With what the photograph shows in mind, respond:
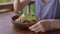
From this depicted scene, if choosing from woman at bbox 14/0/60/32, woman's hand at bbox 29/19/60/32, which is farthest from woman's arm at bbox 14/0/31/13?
woman's hand at bbox 29/19/60/32

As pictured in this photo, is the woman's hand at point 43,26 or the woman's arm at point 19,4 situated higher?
the woman's arm at point 19,4

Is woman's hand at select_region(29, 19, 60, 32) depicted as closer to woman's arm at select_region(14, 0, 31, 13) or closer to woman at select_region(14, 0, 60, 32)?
woman at select_region(14, 0, 60, 32)

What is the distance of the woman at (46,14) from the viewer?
1313mm

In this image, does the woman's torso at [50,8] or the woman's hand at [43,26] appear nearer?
the woman's hand at [43,26]

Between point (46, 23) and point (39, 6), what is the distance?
486 millimetres

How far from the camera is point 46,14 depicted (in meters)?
1.75

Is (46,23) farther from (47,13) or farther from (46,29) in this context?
(47,13)

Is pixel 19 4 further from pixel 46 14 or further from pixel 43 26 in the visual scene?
pixel 43 26

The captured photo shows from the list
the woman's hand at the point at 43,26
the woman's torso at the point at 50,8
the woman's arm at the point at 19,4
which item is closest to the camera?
the woman's hand at the point at 43,26

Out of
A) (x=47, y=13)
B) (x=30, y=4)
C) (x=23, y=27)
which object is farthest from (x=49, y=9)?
(x=30, y=4)

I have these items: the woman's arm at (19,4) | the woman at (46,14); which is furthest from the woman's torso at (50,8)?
the woman's arm at (19,4)

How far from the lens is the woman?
1313 mm

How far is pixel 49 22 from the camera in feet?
4.46

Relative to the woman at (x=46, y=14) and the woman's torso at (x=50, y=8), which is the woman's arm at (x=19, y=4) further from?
the woman's torso at (x=50, y=8)
